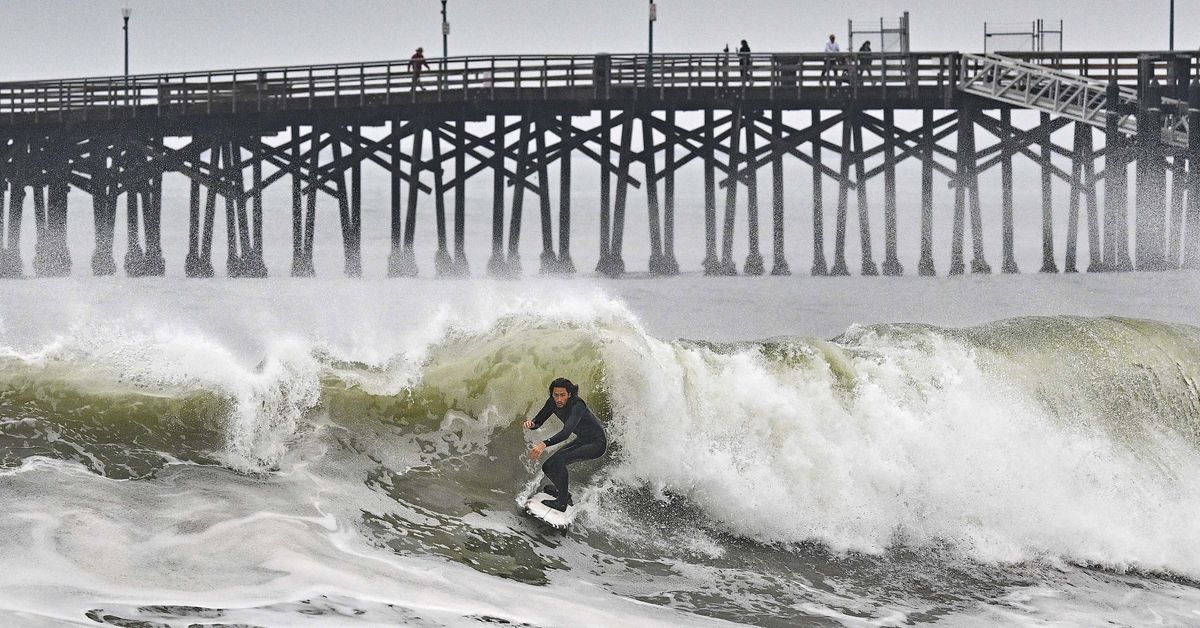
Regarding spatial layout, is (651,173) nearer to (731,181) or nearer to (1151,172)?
(731,181)

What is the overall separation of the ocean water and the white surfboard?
0.07 meters

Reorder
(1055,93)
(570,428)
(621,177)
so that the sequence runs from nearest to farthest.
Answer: (570,428) → (1055,93) → (621,177)

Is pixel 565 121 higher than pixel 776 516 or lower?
higher

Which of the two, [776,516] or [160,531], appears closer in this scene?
[160,531]

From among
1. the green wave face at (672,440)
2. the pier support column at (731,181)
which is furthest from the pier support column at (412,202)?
the green wave face at (672,440)

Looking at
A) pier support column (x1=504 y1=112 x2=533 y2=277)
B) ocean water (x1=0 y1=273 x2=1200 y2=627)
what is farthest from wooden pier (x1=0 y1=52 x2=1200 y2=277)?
ocean water (x1=0 y1=273 x2=1200 y2=627)

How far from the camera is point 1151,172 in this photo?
26094mm

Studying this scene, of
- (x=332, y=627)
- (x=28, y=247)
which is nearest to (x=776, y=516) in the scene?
(x=332, y=627)

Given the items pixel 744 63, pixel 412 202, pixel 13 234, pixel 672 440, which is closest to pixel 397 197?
pixel 412 202

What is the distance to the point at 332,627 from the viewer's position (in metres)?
7.42

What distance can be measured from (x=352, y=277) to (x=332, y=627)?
22.6 meters

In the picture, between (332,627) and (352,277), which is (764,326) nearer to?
(352,277)

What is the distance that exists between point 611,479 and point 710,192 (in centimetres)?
1786

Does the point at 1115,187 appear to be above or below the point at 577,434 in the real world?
above
